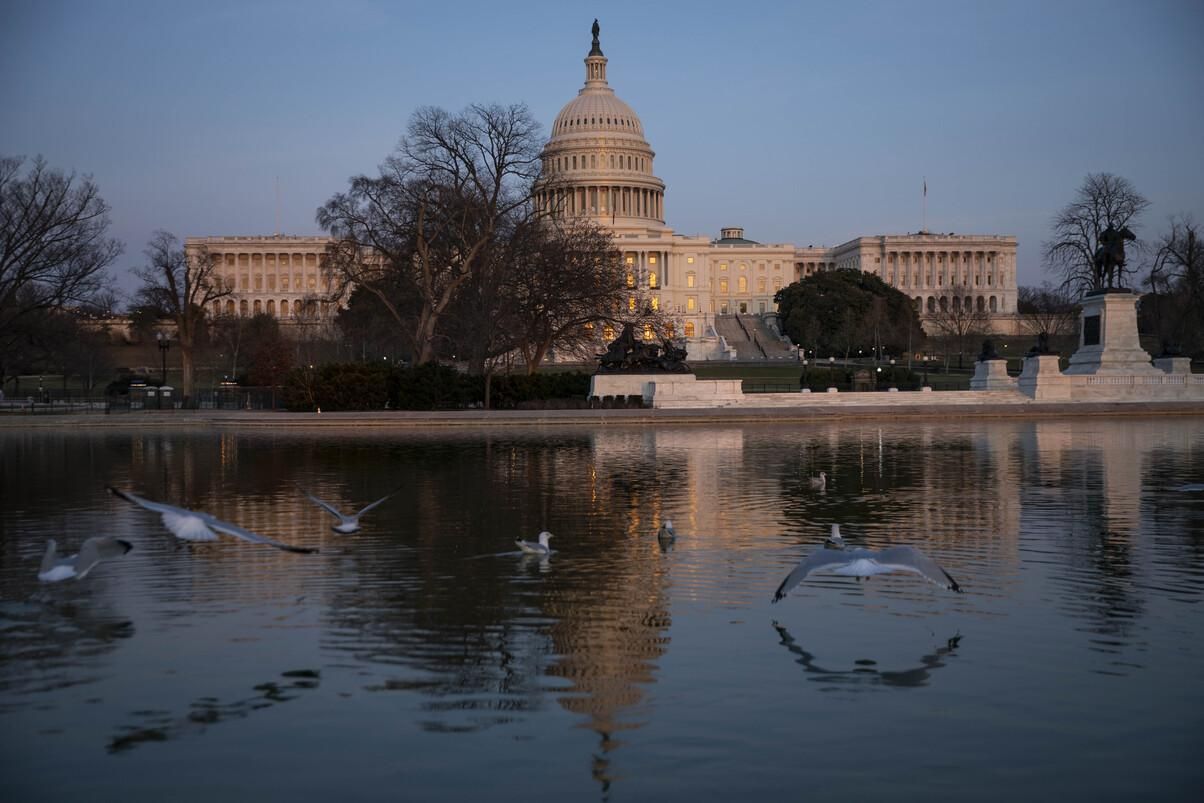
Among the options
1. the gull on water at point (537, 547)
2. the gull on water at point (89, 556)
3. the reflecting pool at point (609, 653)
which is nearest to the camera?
the reflecting pool at point (609, 653)

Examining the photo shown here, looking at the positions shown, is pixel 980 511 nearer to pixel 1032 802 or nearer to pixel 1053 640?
pixel 1053 640

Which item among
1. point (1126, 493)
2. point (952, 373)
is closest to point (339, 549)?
point (1126, 493)

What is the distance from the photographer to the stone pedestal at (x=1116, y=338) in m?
46.6

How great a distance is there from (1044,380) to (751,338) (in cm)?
7089

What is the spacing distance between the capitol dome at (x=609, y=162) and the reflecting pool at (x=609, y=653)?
11768 cm

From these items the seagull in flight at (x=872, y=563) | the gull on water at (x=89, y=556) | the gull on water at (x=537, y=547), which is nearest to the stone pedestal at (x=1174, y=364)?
the gull on water at (x=537, y=547)

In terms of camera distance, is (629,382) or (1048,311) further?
(1048,311)

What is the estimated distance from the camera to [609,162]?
13475 centimetres

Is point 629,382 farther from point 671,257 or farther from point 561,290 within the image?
point 671,257

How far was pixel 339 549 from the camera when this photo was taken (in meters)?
13.1

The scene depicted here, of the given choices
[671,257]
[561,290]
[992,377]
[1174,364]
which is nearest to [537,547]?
[561,290]

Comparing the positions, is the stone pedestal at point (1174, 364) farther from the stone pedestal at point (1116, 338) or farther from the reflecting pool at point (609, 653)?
the reflecting pool at point (609, 653)

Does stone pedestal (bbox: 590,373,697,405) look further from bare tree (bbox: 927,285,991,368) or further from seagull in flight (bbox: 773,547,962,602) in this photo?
bare tree (bbox: 927,285,991,368)

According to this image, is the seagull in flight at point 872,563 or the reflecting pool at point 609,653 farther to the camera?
the seagull in flight at point 872,563
